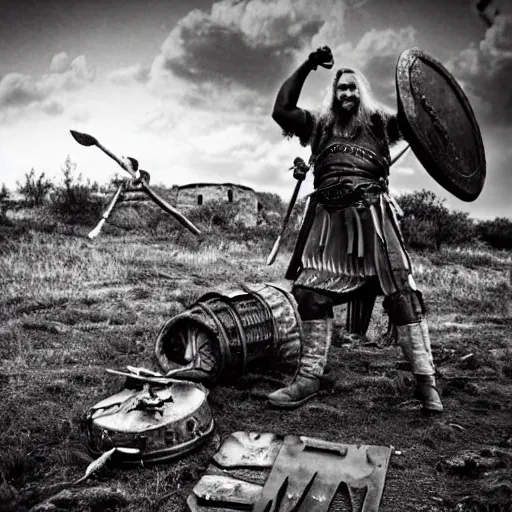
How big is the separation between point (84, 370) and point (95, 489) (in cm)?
176

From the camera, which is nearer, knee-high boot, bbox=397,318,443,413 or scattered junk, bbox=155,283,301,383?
knee-high boot, bbox=397,318,443,413

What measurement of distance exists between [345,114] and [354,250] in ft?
3.09

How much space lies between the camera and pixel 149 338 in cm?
509

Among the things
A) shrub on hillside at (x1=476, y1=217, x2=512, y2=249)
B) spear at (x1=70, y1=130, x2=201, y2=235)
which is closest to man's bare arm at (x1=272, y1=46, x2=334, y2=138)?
spear at (x1=70, y1=130, x2=201, y2=235)

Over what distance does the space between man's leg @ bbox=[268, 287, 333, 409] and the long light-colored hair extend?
1.11 metres

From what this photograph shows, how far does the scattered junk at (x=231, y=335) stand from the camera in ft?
11.1

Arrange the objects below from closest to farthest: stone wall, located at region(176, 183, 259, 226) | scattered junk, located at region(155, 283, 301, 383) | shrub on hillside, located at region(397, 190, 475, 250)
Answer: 1. scattered junk, located at region(155, 283, 301, 383)
2. shrub on hillside, located at region(397, 190, 475, 250)
3. stone wall, located at region(176, 183, 259, 226)

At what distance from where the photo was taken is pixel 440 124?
333 cm

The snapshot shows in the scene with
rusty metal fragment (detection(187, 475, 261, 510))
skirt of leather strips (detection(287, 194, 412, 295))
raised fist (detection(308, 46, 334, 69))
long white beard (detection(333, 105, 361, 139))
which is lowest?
rusty metal fragment (detection(187, 475, 261, 510))

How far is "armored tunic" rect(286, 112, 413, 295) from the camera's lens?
330 centimetres

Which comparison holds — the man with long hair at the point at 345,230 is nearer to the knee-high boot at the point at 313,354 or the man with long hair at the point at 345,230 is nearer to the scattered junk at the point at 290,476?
the knee-high boot at the point at 313,354

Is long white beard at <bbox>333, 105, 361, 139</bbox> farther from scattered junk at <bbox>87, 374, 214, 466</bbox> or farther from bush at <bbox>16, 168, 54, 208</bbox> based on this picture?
bush at <bbox>16, 168, 54, 208</bbox>

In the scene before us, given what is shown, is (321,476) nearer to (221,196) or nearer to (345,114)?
(345,114)

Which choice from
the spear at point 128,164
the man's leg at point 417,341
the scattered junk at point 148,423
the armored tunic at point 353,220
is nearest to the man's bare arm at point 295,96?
the armored tunic at point 353,220
